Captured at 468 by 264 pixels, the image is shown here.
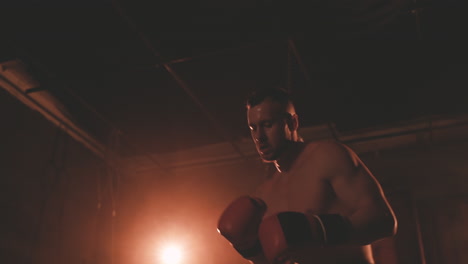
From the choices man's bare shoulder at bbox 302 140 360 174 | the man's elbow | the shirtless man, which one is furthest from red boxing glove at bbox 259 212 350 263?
man's bare shoulder at bbox 302 140 360 174

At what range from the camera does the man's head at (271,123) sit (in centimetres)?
205

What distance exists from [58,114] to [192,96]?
1.55 metres

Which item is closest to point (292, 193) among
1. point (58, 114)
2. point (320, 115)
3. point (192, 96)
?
point (192, 96)

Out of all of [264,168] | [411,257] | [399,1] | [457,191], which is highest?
[399,1]

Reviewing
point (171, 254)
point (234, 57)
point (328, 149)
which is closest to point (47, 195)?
point (171, 254)

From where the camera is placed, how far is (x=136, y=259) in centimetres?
538

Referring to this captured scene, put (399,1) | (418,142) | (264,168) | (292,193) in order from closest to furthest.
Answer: (292,193) < (399,1) < (418,142) < (264,168)

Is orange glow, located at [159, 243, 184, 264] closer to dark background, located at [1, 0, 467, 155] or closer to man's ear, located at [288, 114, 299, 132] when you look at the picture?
dark background, located at [1, 0, 467, 155]

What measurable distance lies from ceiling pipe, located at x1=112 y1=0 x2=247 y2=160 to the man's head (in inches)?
58.5

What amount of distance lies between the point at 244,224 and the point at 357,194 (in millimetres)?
482

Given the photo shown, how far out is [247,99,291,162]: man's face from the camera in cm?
205

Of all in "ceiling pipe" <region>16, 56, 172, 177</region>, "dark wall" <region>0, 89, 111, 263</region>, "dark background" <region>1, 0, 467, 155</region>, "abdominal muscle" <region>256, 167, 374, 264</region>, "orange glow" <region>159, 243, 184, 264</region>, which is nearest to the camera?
"abdominal muscle" <region>256, 167, 374, 264</region>

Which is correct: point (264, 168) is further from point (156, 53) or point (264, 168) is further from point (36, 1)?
point (36, 1)

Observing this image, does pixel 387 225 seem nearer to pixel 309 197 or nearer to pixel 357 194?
pixel 357 194
